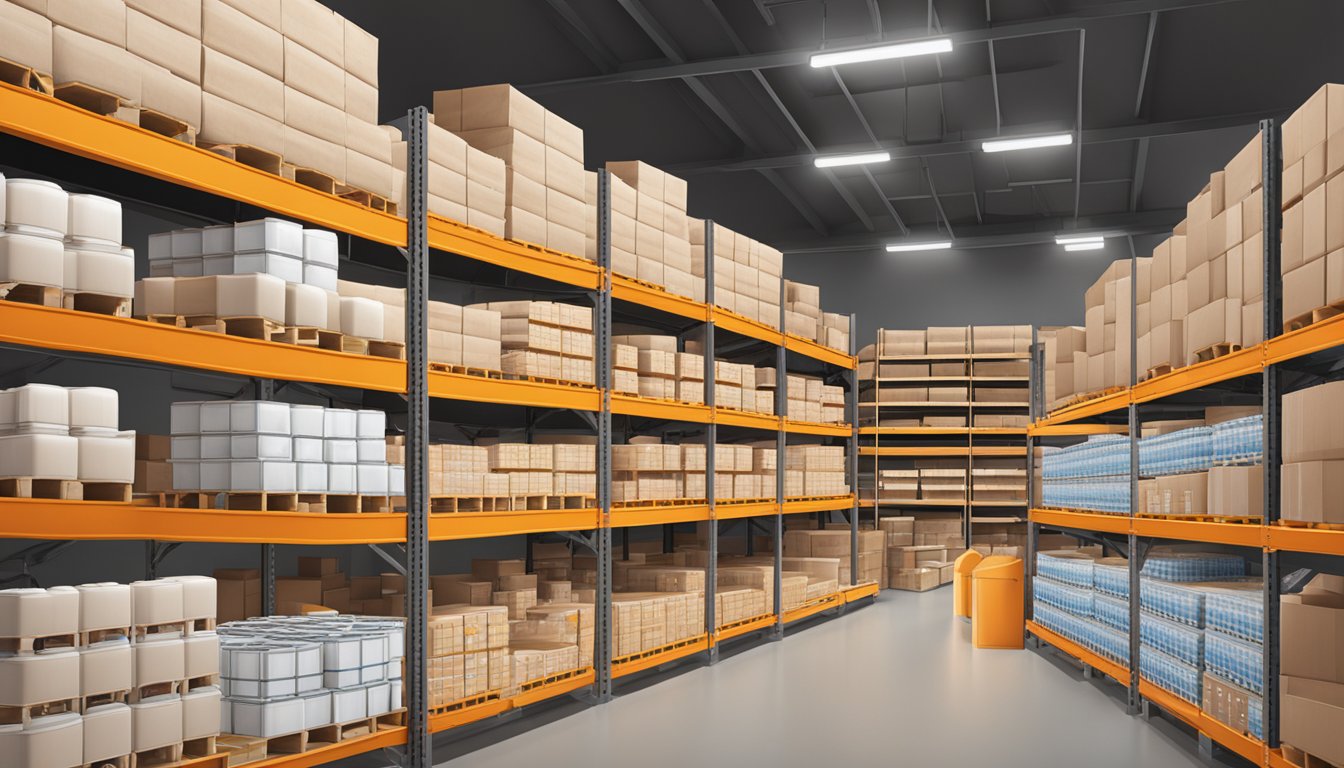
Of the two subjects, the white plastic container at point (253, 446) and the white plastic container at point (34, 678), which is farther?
the white plastic container at point (253, 446)

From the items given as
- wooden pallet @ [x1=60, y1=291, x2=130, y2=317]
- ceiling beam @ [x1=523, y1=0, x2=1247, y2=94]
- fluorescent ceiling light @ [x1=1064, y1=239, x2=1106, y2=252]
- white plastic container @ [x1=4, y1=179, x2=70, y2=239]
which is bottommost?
wooden pallet @ [x1=60, y1=291, x2=130, y2=317]

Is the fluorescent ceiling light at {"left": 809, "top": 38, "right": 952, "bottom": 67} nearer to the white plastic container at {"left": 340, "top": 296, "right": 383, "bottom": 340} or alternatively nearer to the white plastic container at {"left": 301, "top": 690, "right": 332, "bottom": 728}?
the white plastic container at {"left": 340, "top": 296, "right": 383, "bottom": 340}

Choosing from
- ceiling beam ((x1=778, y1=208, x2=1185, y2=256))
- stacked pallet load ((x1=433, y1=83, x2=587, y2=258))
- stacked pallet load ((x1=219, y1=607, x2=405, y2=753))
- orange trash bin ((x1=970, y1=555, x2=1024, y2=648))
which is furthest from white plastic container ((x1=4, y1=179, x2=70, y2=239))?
ceiling beam ((x1=778, y1=208, x2=1185, y2=256))

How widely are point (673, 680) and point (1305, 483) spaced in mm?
5499

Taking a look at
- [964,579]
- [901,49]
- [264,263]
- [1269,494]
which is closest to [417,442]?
[264,263]

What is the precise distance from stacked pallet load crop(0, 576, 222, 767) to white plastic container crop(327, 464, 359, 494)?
94cm

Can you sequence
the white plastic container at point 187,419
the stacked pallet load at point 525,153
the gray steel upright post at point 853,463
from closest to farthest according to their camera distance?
the white plastic container at point 187,419 → the stacked pallet load at point 525,153 → the gray steel upright post at point 853,463

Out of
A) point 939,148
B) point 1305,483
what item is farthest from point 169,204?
point 939,148

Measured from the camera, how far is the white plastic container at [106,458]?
15.2 ft

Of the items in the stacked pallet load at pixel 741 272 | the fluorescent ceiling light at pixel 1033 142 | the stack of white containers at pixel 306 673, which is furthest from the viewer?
the fluorescent ceiling light at pixel 1033 142

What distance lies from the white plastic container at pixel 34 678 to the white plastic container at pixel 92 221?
5.56ft

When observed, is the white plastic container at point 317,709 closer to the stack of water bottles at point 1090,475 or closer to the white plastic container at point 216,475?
the white plastic container at point 216,475

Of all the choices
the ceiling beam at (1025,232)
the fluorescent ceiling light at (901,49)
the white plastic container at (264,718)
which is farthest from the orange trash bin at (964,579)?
the ceiling beam at (1025,232)

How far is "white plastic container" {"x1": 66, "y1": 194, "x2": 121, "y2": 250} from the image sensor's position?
458 centimetres
